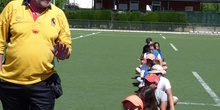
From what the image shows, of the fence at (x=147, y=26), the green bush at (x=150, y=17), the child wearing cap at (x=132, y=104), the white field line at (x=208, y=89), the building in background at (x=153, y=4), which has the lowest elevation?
the white field line at (x=208, y=89)

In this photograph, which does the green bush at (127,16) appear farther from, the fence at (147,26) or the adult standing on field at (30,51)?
the adult standing on field at (30,51)

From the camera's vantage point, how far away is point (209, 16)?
5522cm

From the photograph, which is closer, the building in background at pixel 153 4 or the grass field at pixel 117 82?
the grass field at pixel 117 82

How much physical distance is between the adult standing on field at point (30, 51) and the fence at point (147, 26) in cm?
4504

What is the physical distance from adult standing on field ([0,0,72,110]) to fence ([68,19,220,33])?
45.0 metres

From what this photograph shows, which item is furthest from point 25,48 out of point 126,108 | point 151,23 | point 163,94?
point 151,23

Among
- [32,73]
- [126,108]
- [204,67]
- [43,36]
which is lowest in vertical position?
[204,67]

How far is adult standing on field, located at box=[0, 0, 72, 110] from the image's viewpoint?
4.31 metres

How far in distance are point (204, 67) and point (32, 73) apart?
1353 cm

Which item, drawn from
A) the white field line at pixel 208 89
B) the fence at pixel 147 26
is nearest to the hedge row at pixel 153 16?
the fence at pixel 147 26

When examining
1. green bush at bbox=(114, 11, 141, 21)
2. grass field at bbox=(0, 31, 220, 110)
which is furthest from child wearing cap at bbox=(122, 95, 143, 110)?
green bush at bbox=(114, 11, 141, 21)

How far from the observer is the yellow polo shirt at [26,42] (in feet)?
14.1

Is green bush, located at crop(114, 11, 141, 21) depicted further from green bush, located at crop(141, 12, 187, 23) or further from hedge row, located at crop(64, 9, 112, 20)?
hedge row, located at crop(64, 9, 112, 20)

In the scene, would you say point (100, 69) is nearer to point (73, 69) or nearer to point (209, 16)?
point (73, 69)
